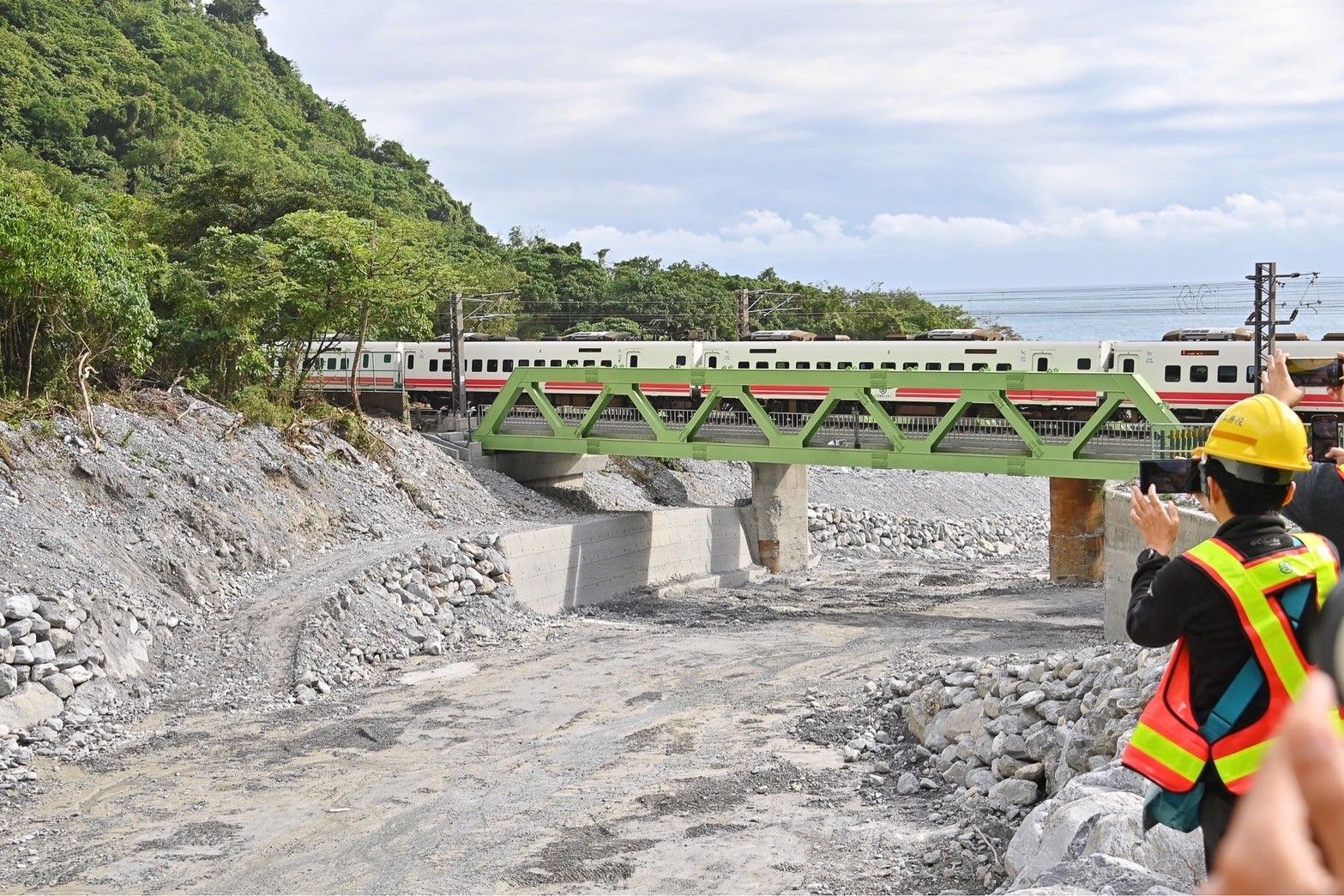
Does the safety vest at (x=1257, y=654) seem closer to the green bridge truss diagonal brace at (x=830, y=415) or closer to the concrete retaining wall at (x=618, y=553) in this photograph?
the green bridge truss diagonal brace at (x=830, y=415)

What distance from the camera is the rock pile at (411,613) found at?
19438 mm

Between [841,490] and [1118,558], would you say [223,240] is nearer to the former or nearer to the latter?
[841,490]

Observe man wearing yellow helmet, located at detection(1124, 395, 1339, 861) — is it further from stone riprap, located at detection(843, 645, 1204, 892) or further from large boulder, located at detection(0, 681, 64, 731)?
large boulder, located at detection(0, 681, 64, 731)

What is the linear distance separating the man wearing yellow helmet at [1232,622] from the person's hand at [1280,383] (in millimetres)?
764

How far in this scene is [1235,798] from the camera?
3639 millimetres

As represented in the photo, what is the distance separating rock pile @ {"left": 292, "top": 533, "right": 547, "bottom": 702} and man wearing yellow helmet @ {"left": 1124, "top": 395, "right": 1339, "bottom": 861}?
15832mm

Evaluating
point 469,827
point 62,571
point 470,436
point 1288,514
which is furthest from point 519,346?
point 1288,514

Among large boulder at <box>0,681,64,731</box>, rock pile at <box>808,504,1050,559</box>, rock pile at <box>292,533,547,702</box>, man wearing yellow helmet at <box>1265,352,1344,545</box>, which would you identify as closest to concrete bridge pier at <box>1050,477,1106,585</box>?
rock pile at <box>808,504,1050,559</box>

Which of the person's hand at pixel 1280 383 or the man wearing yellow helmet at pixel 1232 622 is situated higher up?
the person's hand at pixel 1280 383

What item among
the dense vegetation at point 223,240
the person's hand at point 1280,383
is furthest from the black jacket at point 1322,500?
the dense vegetation at point 223,240

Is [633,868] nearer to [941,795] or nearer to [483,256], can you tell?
[941,795]

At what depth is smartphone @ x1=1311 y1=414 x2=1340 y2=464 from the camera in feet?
18.5

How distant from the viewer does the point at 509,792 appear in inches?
548

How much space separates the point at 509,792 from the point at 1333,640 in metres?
13.1
